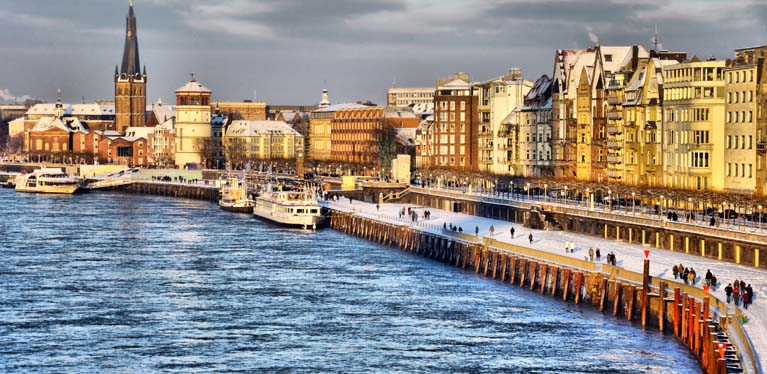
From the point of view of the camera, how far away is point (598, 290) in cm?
6794

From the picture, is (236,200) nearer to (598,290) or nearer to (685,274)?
(598,290)

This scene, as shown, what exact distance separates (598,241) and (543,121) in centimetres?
5448

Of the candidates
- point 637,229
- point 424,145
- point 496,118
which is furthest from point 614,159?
point 424,145

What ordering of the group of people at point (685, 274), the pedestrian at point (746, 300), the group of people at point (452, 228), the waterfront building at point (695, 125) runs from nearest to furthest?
1. the pedestrian at point (746, 300)
2. the group of people at point (685, 274)
3. the waterfront building at point (695, 125)
4. the group of people at point (452, 228)

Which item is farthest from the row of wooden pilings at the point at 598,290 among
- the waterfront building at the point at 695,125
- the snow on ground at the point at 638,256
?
the waterfront building at the point at 695,125

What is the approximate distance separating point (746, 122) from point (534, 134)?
51.4 m

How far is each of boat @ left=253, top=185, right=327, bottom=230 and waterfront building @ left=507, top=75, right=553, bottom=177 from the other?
21096mm

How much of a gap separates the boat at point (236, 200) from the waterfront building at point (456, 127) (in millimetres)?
22332

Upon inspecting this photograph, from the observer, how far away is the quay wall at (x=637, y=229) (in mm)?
71875

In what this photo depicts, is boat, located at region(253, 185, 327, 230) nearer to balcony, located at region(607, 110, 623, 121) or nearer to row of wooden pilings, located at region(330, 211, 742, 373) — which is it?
row of wooden pilings, located at region(330, 211, 742, 373)

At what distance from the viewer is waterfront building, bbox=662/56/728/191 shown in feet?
314

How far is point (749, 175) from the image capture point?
91.1 metres

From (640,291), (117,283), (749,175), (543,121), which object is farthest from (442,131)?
(640,291)

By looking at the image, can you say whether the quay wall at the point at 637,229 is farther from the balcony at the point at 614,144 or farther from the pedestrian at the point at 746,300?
the pedestrian at the point at 746,300
